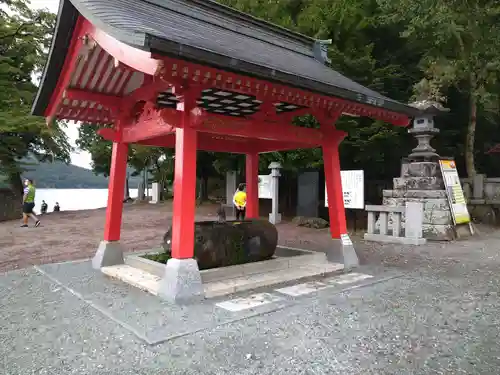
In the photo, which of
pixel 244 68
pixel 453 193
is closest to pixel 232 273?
pixel 244 68

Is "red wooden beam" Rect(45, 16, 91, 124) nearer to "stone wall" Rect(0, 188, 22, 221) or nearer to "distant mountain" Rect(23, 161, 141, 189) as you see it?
"stone wall" Rect(0, 188, 22, 221)

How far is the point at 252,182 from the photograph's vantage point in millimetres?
8453

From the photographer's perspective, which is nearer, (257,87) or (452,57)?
(257,87)

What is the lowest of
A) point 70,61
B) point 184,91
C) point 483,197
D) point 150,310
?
Result: point 150,310

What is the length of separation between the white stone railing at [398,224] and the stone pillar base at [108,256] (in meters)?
7.04

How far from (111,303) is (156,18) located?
4083 mm

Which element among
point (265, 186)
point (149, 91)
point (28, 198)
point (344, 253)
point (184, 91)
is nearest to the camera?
point (184, 91)

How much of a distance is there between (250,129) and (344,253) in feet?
9.95

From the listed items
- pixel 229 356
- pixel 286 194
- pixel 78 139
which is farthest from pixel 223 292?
pixel 78 139

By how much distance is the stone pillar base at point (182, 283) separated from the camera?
4707 mm

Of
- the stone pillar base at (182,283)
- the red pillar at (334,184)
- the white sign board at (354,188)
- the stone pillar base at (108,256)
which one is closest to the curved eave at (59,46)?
the stone pillar base at (108,256)

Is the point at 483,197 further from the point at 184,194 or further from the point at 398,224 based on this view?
the point at 184,194

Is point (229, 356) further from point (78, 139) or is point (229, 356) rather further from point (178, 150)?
point (78, 139)

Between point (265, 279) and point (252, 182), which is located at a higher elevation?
point (252, 182)
